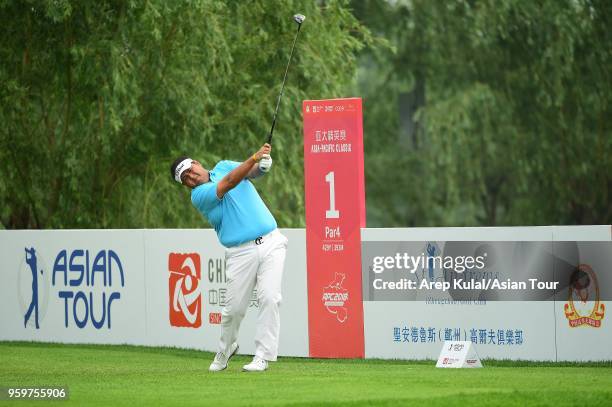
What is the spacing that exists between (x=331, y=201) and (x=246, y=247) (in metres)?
2.56

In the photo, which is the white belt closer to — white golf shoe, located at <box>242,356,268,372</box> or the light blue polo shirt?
the light blue polo shirt

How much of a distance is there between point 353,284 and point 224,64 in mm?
8792

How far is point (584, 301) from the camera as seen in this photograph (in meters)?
12.7

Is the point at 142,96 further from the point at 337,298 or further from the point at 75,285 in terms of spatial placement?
the point at 337,298

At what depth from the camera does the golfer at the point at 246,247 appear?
11180 millimetres

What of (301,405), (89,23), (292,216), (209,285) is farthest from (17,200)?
(301,405)

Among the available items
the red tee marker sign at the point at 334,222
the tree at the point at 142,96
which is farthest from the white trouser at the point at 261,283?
the tree at the point at 142,96

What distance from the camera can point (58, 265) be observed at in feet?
52.2

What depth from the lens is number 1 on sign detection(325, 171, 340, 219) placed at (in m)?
13.6

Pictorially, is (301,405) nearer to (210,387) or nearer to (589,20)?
(210,387)

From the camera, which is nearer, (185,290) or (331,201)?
(331,201)

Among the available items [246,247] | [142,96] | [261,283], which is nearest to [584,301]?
[261,283]

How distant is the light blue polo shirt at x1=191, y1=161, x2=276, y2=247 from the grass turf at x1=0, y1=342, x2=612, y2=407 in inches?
45.5

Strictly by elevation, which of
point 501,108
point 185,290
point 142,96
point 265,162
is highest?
point 501,108
